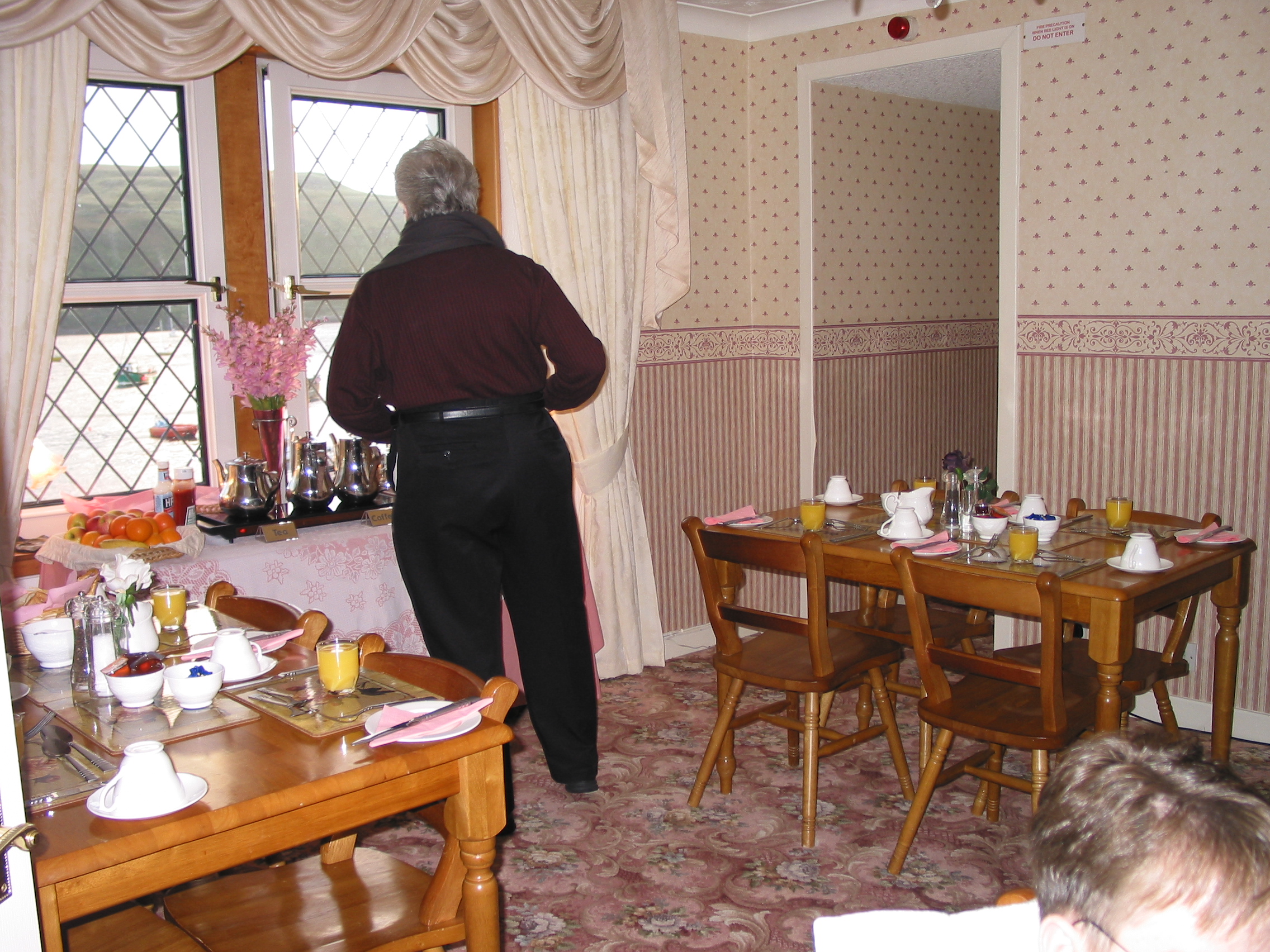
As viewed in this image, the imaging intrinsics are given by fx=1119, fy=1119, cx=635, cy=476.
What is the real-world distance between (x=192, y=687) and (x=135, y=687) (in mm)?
95

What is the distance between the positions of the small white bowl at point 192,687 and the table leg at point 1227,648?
250 cm

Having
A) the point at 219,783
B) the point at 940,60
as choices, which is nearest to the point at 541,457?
the point at 219,783

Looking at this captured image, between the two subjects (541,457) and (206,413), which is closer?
(541,457)

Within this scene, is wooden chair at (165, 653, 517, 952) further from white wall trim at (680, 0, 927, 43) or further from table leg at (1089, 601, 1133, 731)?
white wall trim at (680, 0, 927, 43)

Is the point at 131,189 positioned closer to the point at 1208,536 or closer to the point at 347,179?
the point at 347,179

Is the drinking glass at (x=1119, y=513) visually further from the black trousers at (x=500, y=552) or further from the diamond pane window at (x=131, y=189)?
the diamond pane window at (x=131, y=189)

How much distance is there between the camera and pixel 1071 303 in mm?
3883

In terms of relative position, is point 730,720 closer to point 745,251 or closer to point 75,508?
point 75,508

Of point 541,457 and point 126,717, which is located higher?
point 541,457

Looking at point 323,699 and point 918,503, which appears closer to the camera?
point 323,699

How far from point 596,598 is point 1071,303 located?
201 centimetres

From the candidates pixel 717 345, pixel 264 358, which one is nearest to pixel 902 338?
pixel 717 345

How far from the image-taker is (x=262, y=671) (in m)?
1.97

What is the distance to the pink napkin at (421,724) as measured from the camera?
162cm
